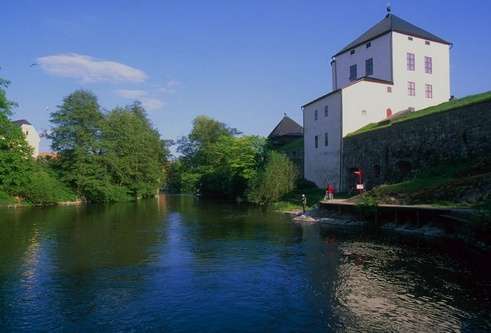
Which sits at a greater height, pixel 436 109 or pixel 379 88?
pixel 379 88

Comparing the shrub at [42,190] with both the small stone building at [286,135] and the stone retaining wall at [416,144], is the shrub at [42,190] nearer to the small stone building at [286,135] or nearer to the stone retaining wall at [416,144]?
the small stone building at [286,135]

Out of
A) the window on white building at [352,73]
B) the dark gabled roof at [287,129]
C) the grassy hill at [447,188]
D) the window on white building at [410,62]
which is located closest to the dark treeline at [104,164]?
the dark gabled roof at [287,129]

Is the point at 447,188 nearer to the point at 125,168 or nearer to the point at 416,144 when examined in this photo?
the point at 416,144

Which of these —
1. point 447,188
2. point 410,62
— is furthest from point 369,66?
point 447,188

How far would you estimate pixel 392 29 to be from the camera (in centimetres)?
3981

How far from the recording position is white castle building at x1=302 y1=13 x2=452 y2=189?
3869 cm

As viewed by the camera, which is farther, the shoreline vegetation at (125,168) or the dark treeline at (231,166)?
the dark treeline at (231,166)

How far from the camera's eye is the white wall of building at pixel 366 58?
40531 mm

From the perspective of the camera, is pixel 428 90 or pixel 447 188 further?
pixel 428 90

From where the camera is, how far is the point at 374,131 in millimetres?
33938

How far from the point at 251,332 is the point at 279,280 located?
3991 millimetres

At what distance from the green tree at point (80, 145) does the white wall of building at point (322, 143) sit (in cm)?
2559

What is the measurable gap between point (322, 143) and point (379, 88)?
7.48 m

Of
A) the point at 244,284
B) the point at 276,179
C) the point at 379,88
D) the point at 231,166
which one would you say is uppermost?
the point at 379,88
